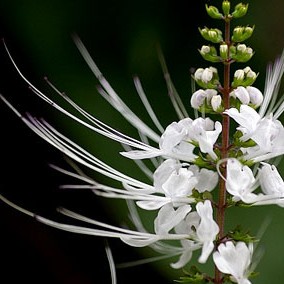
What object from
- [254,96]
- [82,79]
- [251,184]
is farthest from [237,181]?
[82,79]

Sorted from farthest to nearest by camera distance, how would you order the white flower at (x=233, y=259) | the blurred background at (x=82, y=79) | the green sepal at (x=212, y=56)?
the blurred background at (x=82, y=79) → the green sepal at (x=212, y=56) → the white flower at (x=233, y=259)

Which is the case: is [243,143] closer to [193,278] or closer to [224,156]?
[224,156]

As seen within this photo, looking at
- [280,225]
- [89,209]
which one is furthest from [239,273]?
[89,209]

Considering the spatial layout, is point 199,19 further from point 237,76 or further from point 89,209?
point 237,76

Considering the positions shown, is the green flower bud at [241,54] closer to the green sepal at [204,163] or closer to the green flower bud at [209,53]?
the green flower bud at [209,53]

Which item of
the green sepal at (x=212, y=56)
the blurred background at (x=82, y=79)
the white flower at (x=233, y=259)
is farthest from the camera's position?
the blurred background at (x=82, y=79)

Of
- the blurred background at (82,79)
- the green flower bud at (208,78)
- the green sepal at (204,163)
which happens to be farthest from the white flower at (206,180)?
the blurred background at (82,79)

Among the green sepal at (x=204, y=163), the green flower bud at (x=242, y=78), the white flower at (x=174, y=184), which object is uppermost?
the green flower bud at (x=242, y=78)
